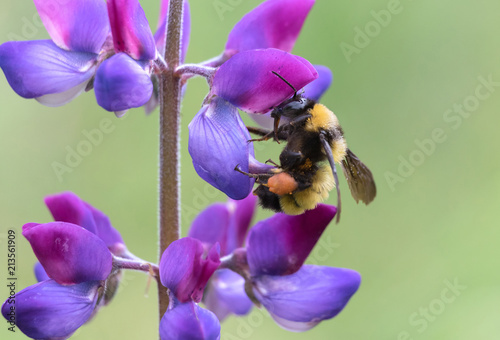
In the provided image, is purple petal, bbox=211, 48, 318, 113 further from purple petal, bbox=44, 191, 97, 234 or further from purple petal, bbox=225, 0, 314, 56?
purple petal, bbox=44, 191, 97, 234

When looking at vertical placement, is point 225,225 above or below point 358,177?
below

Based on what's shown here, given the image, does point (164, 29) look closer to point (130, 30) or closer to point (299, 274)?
point (130, 30)

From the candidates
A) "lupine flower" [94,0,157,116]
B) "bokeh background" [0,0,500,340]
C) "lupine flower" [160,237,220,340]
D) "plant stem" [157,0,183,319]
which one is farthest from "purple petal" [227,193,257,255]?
"bokeh background" [0,0,500,340]

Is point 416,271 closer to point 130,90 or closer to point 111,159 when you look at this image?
point 111,159

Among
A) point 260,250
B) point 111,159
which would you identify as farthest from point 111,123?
point 260,250

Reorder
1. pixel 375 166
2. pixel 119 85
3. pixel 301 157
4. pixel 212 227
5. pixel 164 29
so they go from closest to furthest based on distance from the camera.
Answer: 1. pixel 119 85
2. pixel 301 157
3. pixel 164 29
4. pixel 212 227
5. pixel 375 166

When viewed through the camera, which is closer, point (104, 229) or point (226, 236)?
point (104, 229)

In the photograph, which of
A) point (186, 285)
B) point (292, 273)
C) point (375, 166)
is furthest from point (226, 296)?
point (375, 166)
